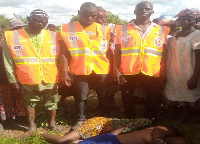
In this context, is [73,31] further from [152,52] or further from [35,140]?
[35,140]

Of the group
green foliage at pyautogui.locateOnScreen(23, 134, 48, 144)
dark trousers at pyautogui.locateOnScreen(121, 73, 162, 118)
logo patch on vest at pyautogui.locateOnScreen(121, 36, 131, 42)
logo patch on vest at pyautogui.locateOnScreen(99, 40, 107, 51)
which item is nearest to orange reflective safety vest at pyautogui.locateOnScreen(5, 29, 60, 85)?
logo patch on vest at pyautogui.locateOnScreen(99, 40, 107, 51)

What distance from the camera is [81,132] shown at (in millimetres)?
3902

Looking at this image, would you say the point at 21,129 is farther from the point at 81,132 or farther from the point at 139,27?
the point at 139,27

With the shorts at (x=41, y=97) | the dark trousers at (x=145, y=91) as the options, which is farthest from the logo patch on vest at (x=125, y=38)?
the shorts at (x=41, y=97)

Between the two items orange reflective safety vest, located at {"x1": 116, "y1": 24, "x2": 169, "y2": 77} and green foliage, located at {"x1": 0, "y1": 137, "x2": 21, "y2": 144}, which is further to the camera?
orange reflective safety vest, located at {"x1": 116, "y1": 24, "x2": 169, "y2": 77}

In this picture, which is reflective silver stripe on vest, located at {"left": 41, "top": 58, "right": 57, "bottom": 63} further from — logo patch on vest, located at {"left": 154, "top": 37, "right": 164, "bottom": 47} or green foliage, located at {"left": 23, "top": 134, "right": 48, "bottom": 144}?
logo patch on vest, located at {"left": 154, "top": 37, "right": 164, "bottom": 47}

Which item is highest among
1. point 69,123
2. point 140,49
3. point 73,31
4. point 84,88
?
point 73,31

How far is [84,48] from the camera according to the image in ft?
13.9

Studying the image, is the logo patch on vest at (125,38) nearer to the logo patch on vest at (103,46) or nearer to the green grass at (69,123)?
the logo patch on vest at (103,46)

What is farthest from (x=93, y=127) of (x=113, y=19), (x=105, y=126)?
(x=113, y=19)

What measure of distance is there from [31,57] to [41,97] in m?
0.76

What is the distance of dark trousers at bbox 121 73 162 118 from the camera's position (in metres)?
4.47

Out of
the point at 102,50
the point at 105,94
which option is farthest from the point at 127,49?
the point at 105,94

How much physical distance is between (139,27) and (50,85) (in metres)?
1.75
